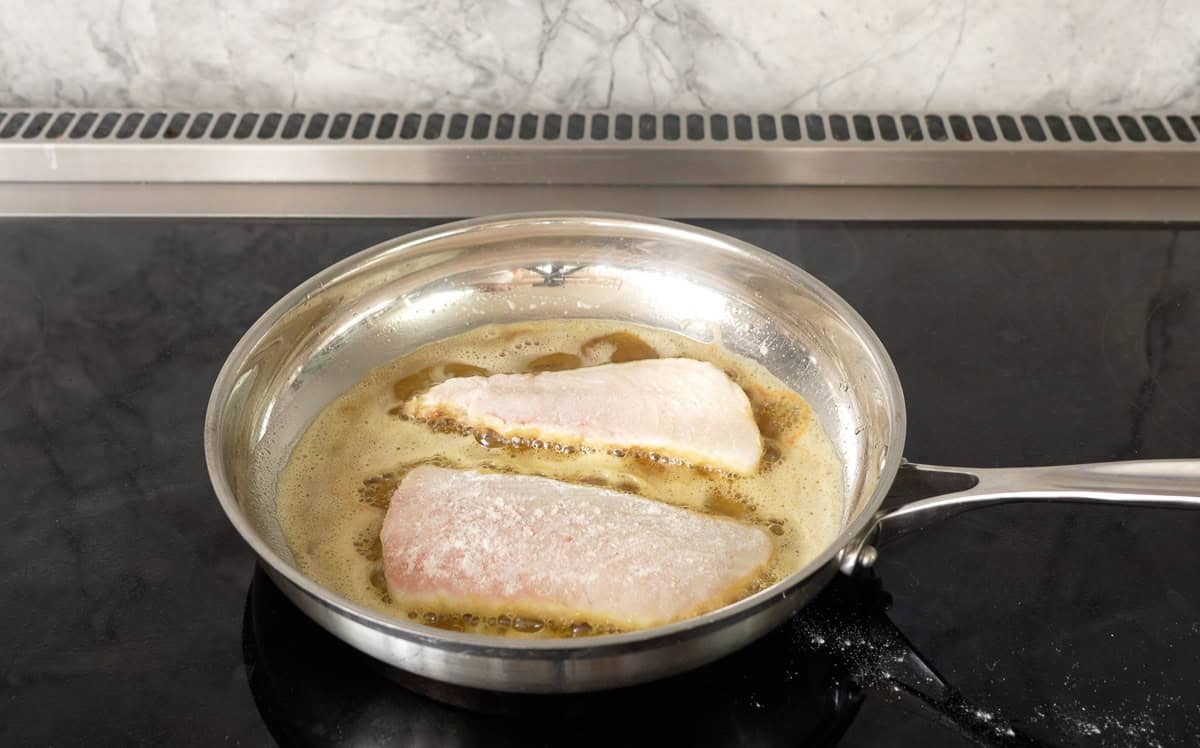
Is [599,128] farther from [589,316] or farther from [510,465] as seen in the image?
[510,465]

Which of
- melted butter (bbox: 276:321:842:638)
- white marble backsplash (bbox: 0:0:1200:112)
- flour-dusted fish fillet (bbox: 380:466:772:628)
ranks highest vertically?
white marble backsplash (bbox: 0:0:1200:112)

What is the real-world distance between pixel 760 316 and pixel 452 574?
380 mm

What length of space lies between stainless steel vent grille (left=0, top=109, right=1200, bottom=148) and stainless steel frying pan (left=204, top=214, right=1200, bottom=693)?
0.73 ft

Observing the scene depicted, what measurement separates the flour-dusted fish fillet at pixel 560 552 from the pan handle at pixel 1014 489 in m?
0.09

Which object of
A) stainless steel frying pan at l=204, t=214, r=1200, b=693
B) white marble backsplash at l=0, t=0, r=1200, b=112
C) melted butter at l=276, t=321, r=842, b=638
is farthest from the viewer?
white marble backsplash at l=0, t=0, r=1200, b=112

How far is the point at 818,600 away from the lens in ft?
2.55

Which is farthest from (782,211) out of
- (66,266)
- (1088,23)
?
(66,266)

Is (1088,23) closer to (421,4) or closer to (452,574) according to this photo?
(421,4)

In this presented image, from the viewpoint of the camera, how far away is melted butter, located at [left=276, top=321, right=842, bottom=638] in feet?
2.54

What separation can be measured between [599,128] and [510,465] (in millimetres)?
484

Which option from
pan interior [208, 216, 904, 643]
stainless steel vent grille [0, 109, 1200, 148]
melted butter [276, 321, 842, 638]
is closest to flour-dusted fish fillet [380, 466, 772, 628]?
melted butter [276, 321, 842, 638]

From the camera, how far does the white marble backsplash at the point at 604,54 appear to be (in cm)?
116

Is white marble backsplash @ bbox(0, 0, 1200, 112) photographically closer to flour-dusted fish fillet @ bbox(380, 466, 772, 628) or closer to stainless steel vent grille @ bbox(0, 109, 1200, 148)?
stainless steel vent grille @ bbox(0, 109, 1200, 148)

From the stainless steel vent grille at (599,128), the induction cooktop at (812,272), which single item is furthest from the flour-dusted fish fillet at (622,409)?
the stainless steel vent grille at (599,128)
